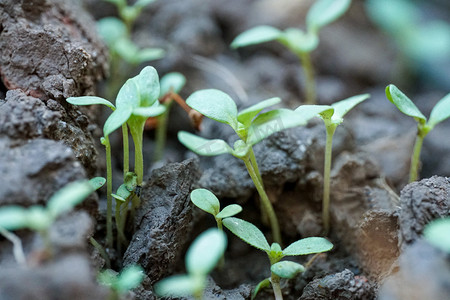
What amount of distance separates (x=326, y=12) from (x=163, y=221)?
1.27 m

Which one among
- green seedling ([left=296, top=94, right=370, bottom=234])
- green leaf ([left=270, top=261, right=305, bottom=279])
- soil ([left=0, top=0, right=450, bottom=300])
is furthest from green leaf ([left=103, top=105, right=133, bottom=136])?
green leaf ([left=270, top=261, right=305, bottom=279])

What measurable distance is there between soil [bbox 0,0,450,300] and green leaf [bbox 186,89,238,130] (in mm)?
225

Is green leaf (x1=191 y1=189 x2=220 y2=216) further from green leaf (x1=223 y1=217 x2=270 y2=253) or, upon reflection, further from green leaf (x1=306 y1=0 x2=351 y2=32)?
green leaf (x1=306 y1=0 x2=351 y2=32)

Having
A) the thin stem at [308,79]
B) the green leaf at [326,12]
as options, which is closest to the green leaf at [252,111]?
the thin stem at [308,79]

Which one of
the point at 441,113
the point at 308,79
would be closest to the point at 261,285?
the point at 441,113

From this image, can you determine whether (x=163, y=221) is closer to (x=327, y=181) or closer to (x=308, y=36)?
(x=327, y=181)

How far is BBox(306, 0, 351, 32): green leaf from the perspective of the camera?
1925 millimetres

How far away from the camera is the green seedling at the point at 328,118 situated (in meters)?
1.14

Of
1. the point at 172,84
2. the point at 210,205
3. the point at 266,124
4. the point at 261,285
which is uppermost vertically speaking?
the point at 266,124

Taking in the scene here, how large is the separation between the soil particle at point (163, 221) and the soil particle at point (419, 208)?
629 millimetres

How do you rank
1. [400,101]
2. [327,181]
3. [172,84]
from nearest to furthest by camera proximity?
[400,101], [327,181], [172,84]

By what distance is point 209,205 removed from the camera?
4.01 feet

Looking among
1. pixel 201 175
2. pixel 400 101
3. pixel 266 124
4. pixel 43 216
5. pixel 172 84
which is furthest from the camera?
pixel 172 84

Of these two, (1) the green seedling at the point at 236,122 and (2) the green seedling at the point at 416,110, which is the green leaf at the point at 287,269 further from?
(2) the green seedling at the point at 416,110
